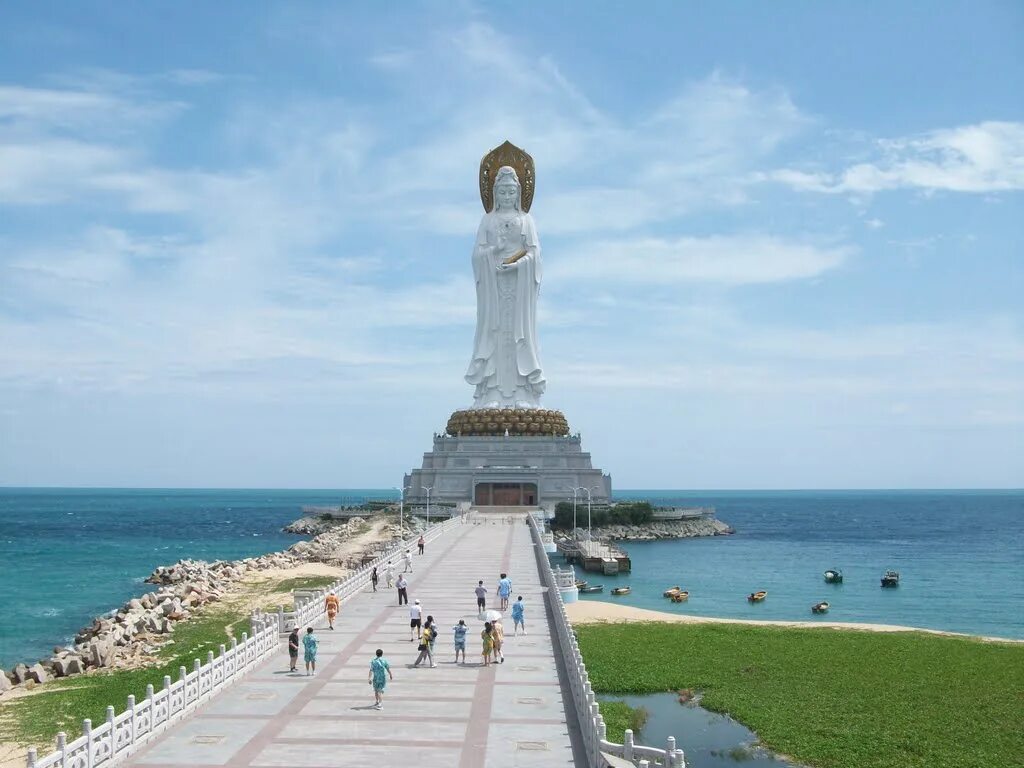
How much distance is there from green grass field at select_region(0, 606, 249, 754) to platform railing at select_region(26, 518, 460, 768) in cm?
88

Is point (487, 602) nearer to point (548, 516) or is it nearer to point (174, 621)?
point (174, 621)

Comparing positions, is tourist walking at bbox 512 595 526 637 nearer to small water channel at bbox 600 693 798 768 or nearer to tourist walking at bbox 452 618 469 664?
small water channel at bbox 600 693 798 768

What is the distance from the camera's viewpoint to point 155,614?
88.0 feet

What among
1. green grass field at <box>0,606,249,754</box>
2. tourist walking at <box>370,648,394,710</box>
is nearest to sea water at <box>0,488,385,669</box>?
green grass field at <box>0,606,249,754</box>

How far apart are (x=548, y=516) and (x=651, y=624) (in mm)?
24831

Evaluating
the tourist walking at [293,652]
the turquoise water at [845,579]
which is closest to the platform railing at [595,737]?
the tourist walking at [293,652]

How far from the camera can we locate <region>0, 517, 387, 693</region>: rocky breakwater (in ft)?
69.6

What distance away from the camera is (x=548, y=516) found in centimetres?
5059

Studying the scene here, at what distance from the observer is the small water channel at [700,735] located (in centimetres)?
1464

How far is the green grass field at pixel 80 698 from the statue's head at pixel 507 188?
4116 centimetres

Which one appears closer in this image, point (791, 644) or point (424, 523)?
point (791, 644)

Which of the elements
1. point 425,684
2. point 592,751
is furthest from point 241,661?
point 592,751

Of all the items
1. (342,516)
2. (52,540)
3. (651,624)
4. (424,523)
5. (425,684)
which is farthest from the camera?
(52,540)

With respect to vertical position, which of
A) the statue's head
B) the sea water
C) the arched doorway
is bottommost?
the sea water
